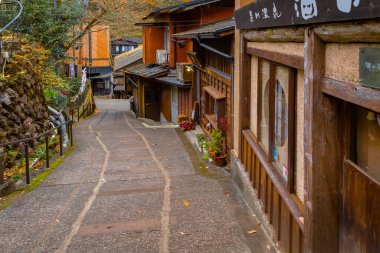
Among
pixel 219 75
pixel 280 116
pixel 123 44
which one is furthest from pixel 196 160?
pixel 123 44

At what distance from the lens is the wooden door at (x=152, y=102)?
29327mm

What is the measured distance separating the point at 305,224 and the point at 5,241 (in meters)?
4.64

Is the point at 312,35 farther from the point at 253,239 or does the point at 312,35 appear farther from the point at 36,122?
the point at 36,122

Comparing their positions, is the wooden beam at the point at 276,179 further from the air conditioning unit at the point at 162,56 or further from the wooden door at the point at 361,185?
the air conditioning unit at the point at 162,56

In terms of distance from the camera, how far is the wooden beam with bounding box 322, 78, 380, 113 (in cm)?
304

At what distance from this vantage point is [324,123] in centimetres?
404

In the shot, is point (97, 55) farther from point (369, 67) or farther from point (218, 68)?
point (369, 67)

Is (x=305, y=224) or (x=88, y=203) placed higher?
(x=305, y=224)

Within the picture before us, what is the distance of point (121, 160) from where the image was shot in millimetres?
12766

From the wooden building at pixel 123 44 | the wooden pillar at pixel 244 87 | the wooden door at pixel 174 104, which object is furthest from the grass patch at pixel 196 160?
the wooden building at pixel 123 44

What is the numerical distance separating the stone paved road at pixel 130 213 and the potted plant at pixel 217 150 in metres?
0.67

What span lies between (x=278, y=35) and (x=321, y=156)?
2.26 m

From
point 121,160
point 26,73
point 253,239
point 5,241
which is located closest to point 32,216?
point 5,241

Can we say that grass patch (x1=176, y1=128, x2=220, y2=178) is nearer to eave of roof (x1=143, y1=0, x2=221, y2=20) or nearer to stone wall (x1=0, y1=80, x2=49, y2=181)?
stone wall (x1=0, y1=80, x2=49, y2=181)
